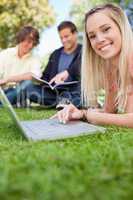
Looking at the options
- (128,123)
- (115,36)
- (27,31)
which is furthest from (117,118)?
(27,31)

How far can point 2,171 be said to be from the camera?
4.28 ft

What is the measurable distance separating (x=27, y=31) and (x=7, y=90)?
104 centimetres

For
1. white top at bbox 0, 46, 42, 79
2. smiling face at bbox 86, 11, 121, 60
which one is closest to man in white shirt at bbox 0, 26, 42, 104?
white top at bbox 0, 46, 42, 79

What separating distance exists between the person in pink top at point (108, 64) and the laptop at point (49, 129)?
135 millimetres

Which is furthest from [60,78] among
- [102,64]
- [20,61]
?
[102,64]

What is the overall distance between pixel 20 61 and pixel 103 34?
12.6 feet

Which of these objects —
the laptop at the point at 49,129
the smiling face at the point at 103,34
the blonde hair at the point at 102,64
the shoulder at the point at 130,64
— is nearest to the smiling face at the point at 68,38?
the blonde hair at the point at 102,64

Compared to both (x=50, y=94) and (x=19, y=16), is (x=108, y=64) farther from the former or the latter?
(x=19, y=16)

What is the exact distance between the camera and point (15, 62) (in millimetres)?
6645

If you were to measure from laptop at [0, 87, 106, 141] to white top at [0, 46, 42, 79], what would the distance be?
3.72 metres

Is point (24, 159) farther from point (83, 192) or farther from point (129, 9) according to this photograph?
point (129, 9)

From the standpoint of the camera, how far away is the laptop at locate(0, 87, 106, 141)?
7.45ft

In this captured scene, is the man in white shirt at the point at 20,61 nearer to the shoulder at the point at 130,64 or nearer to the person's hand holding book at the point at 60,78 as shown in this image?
the person's hand holding book at the point at 60,78

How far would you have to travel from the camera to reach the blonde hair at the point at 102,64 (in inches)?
118
